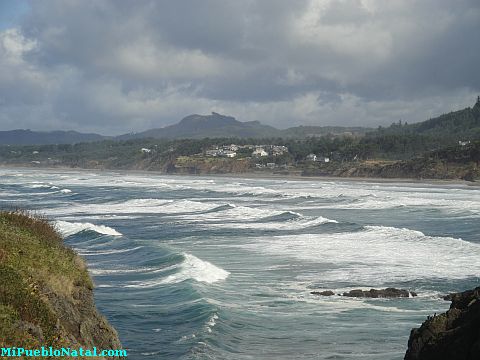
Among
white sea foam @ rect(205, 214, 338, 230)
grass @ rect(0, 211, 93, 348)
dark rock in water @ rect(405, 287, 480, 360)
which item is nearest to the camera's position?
grass @ rect(0, 211, 93, 348)

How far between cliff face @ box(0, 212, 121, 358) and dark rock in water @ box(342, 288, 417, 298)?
896 cm

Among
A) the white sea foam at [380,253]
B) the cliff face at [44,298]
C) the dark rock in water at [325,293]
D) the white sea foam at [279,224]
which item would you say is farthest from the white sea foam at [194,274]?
the white sea foam at [279,224]

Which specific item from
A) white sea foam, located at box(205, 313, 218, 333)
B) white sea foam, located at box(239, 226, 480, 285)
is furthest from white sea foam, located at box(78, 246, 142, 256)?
white sea foam, located at box(205, 313, 218, 333)

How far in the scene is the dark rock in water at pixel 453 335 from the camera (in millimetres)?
11438

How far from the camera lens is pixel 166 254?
101 ft

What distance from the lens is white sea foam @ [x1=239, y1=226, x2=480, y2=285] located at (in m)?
26.0

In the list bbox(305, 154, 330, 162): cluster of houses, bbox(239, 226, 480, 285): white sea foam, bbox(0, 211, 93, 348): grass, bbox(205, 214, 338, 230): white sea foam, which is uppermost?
bbox(305, 154, 330, 162): cluster of houses

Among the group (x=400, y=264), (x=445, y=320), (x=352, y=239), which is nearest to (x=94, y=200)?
(x=352, y=239)

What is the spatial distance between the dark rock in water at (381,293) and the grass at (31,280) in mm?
8941

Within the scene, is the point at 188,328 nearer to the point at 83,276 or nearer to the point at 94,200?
the point at 83,276

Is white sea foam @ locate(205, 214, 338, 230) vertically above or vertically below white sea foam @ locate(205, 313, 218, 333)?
above

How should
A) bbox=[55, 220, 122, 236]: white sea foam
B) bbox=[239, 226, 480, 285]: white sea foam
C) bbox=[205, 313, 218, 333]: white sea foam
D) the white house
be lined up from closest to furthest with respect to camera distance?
bbox=[205, 313, 218, 333]: white sea foam < bbox=[239, 226, 480, 285]: white sea foam < bbox=[55, 220, 122, 236]: white sea foam < the white house

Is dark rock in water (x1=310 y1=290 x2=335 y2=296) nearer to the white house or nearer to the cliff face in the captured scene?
the cliff face

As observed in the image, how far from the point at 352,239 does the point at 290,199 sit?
1415 inches
